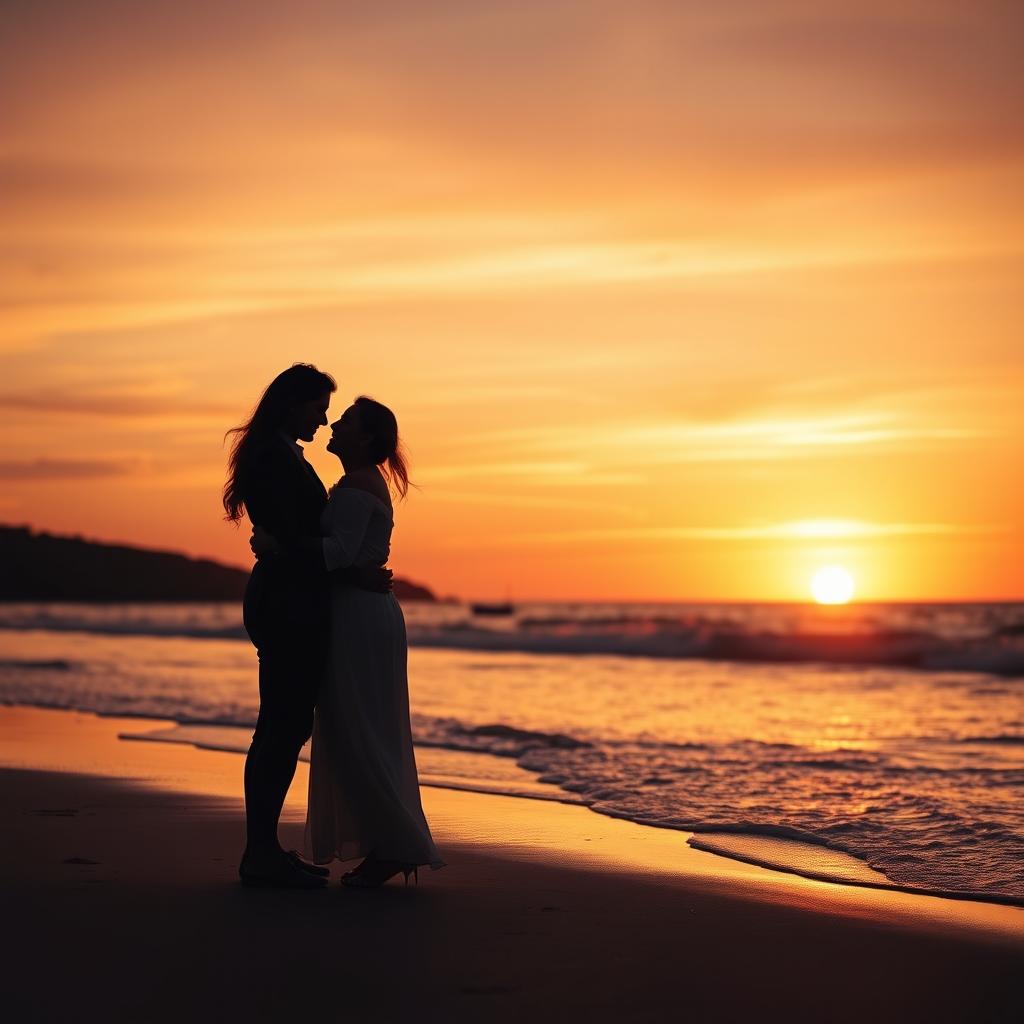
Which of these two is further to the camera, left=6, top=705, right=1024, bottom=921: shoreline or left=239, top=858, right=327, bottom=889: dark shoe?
left=6, top=705, right=1024, bottom=921: shoreline

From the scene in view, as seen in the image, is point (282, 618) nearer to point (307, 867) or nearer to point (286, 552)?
point (286, 552)

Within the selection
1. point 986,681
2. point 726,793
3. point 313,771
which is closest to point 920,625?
point 986,681

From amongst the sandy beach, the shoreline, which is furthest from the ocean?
the sandy beach

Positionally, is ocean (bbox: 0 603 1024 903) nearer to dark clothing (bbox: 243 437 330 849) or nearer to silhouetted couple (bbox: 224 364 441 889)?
silhouetted couple (bbox: 224 364 441 889)

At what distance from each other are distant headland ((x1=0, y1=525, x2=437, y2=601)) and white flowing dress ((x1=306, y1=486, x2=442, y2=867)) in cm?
11730

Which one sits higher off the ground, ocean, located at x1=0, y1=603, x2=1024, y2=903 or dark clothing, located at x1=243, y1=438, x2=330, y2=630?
dark clothing, located at x1=243, y1=438, x2=330, y2=630

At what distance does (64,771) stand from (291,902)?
539cm

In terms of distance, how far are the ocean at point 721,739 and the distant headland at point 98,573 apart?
303 feet

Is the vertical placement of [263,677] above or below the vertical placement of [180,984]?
above

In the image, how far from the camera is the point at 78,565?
125 meters

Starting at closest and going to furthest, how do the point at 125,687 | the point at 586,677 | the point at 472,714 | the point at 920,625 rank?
the point at 472,714 → the point at 125,687 → the point at 586,677 → the point at 920,625

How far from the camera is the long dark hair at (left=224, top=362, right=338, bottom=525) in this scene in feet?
19.5

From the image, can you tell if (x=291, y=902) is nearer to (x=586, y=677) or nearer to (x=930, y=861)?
(x=930, y=861)

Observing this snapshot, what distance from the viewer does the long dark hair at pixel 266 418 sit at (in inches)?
235
